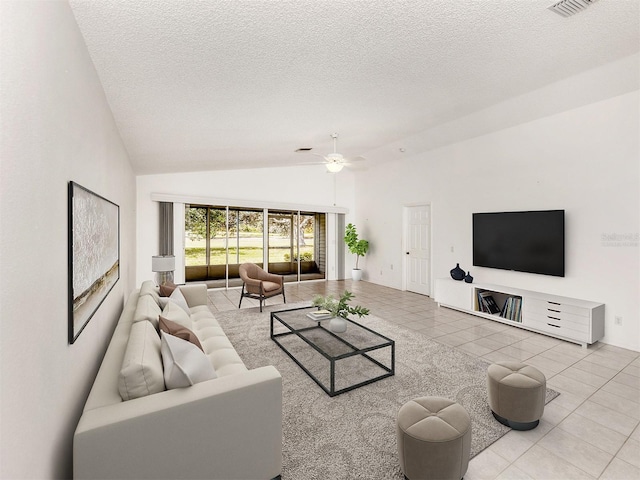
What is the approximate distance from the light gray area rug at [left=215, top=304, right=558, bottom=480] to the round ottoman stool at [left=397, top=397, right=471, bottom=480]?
8.1 inches

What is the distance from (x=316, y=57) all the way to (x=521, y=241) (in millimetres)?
4292

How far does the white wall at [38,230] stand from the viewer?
90cm

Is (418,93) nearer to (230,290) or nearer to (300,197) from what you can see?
(300,197)

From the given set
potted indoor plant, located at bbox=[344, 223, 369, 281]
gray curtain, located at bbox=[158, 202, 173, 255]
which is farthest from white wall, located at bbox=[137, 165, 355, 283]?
potted indoor plant, located at bbox=[344, 223, 369, 281]

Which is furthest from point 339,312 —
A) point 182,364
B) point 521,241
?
point 521,241

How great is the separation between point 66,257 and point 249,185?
253 inches

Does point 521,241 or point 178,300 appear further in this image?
point 521,241

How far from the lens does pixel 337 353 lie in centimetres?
290

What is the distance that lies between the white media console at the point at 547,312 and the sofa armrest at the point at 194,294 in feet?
13.8

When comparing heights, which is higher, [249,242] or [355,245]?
[249,242]

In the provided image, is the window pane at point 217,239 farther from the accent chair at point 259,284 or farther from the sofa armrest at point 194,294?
the sofa armrest at point 194,294

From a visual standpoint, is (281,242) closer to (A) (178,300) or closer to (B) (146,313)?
(A) (178,300)

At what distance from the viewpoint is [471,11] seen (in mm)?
2033

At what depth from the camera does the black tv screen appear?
4.41m
